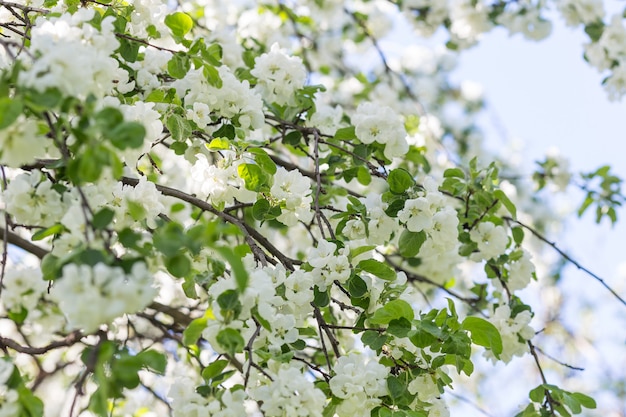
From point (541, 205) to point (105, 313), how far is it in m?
5.35

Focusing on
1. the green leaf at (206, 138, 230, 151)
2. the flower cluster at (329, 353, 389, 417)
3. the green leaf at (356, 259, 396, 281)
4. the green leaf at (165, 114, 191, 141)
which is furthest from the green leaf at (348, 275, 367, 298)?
the green leaf at (165, 114, 191, 141)

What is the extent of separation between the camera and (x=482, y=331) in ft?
5.29

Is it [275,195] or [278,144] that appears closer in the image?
[275,195]

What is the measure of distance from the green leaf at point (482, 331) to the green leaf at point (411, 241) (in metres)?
0.29

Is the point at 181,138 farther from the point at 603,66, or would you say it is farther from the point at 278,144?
the point at 603,66

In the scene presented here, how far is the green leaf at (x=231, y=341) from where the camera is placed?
4.22ft

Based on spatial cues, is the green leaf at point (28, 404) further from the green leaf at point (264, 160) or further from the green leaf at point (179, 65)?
the green leaf at point (179, 65)

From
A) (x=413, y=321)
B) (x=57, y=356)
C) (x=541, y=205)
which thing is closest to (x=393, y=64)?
(x=541, y=205)

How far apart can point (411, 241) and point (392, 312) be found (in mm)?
321

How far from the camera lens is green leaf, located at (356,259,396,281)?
64.9 inches

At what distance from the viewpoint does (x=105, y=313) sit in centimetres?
102

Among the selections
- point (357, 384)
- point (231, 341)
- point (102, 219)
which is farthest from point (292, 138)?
point (102, 219)

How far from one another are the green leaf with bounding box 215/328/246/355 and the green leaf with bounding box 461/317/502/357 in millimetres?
572

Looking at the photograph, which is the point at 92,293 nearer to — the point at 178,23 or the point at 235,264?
the point at 235,264
